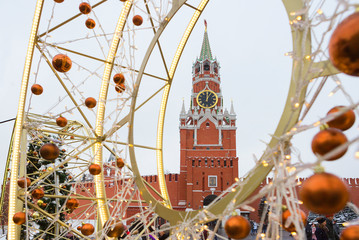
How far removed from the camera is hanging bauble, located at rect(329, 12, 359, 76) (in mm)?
589

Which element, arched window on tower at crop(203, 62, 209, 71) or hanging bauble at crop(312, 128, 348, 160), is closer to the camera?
hanging bauble at crop(312, 128, 348, 160)

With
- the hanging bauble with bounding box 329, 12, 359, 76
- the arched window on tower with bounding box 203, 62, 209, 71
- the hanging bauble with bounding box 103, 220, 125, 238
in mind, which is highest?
the arched window on tower with bounding box 203, 62, 209, 71

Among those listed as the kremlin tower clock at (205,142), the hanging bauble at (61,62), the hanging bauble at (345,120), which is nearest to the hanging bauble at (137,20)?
the hanging bauble at (61,62)

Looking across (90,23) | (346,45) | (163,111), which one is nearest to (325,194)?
(346,45)

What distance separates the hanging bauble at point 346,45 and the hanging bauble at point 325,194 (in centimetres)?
27

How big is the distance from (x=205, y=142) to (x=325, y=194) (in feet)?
76.4

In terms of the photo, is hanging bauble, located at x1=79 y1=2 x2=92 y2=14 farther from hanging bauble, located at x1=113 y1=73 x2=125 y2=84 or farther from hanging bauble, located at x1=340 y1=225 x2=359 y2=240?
hanging bauble, located at x1=340 y1=225 x2=359 y2=240

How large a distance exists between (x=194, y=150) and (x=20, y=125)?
21.2 metres

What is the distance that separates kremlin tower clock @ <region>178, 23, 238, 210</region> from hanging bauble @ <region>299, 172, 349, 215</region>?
21.0m

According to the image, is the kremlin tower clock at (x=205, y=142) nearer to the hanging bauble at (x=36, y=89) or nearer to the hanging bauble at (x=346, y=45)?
the hanging bauble at (x=36, y=89)

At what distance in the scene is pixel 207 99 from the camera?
2534 cm

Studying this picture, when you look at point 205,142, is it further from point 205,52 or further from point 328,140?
point 328,140

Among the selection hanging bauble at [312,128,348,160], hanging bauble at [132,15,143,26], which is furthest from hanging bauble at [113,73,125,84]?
hanging bauble at [312,128,348,160]

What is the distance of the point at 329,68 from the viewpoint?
1022 mm
